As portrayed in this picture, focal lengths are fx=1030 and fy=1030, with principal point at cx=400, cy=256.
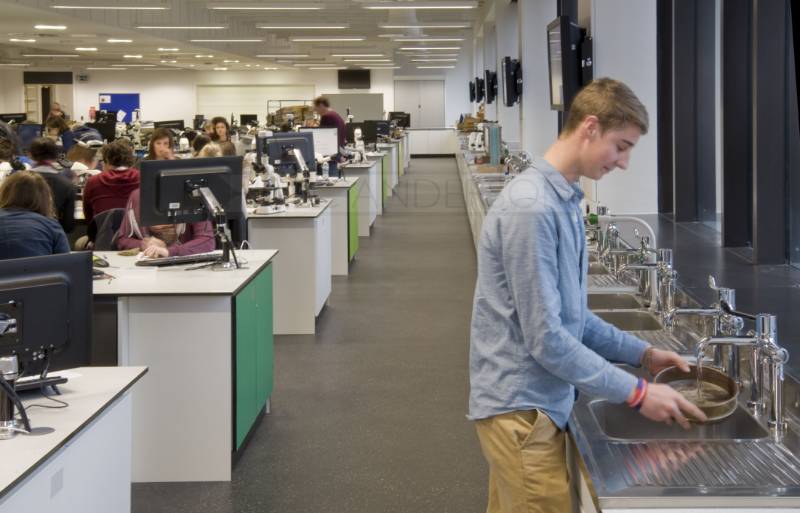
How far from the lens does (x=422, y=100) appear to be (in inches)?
1337

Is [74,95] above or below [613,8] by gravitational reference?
above

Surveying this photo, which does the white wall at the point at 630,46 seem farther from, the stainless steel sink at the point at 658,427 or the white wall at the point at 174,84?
the white wall at the point at 174,84

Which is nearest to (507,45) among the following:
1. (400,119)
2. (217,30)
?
(217,30)

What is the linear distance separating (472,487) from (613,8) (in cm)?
499

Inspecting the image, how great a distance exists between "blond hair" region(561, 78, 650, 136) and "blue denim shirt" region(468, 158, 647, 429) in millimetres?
141

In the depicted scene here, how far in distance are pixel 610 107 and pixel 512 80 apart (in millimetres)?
12455

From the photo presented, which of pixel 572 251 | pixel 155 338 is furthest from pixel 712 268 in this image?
pixel 572 251

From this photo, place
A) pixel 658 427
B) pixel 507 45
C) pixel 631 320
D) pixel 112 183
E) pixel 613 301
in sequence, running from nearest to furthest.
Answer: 1. pixel 658 427
2. pixel 631 320
3. pixel 613 301
4. pixel 112 183
5. pixel 507 45

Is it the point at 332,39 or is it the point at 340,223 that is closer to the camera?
the point at 340,223

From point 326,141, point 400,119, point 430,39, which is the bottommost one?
point 326,141

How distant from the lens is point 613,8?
8086mm

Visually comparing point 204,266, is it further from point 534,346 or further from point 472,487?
point 534,346

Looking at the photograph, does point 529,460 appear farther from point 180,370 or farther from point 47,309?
point 180,370

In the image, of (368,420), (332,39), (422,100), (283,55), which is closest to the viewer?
(368,420)
